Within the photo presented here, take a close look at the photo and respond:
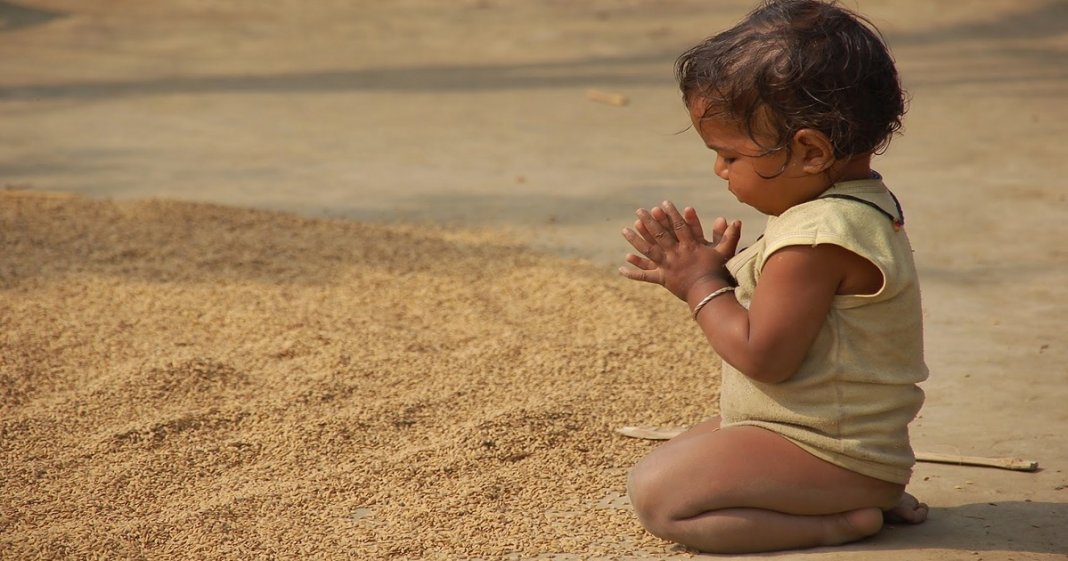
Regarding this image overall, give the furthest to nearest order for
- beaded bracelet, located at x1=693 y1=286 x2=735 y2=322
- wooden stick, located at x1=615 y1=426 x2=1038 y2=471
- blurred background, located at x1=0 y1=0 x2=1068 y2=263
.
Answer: blurred background, located at x1=0 y1=0 x2=1068 y2=263
wooden stick, located at x1=615 y1=426 x2=1038 y2=471
beaded bracelet, located at x1=693 y1=286 x2=735 y2=322

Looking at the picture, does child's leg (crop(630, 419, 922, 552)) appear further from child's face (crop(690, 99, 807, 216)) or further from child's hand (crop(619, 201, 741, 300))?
child's face (crop(690, 99, 807, 216))

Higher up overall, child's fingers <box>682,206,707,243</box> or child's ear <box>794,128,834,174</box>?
child's ear <box>794,128,834,174</box>

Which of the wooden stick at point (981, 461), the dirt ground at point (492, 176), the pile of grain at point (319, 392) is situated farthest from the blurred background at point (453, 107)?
the wooden stick at point (981, 461)

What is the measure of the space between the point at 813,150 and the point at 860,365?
36 centimetres

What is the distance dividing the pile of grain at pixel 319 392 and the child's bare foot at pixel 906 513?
0.41 meters

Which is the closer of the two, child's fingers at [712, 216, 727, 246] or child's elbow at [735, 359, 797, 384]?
child's elbow at [735, 359, 797, 384]

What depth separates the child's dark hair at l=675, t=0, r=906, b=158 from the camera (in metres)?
1.85

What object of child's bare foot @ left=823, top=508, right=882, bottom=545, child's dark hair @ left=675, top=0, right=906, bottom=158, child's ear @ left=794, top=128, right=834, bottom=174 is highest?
child's dark hair @ left=675, top=0, right=906, bottom=158

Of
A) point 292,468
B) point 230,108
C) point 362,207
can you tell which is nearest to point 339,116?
point 230,108

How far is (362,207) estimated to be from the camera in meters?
4.72

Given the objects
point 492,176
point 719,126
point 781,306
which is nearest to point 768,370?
point 781,306

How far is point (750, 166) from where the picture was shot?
6.45 ft

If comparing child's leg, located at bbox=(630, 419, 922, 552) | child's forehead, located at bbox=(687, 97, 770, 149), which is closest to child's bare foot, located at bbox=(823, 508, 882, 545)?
child's leg, located at bbox=(630, 419, 922, 552)

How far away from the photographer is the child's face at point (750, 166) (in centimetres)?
195
